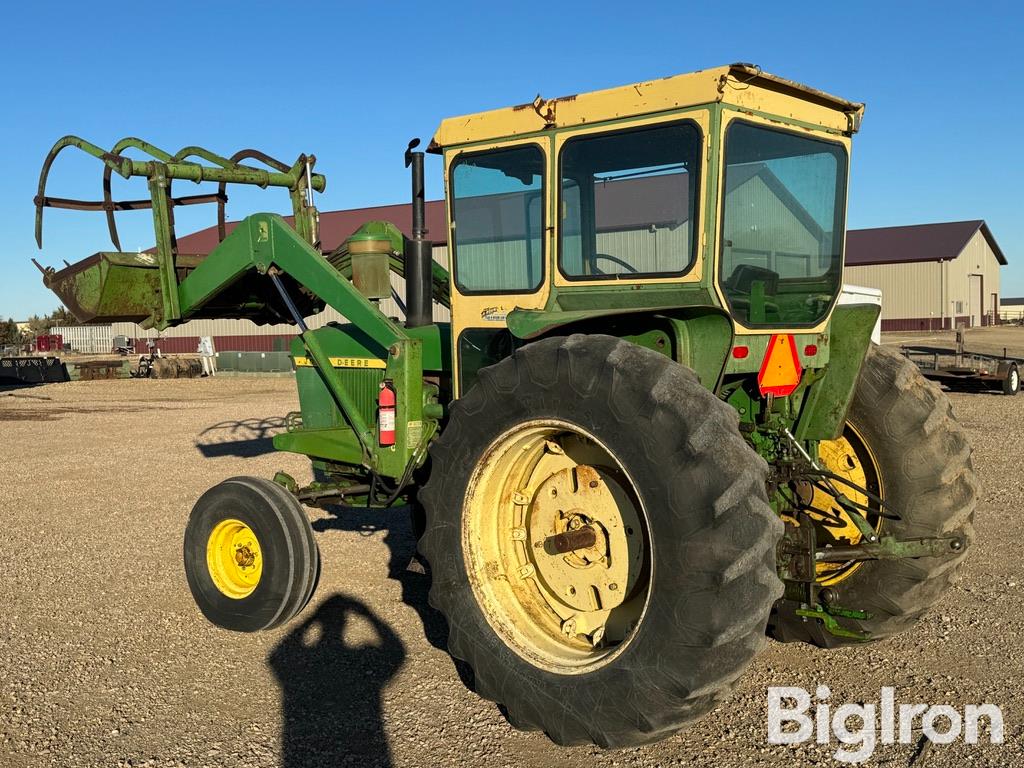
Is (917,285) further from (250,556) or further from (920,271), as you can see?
(250,556)

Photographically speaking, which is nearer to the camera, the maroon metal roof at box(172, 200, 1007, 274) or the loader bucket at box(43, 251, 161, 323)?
the loader bucket at box(43, 251, 161, 323)

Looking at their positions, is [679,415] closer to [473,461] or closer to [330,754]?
[473,461]

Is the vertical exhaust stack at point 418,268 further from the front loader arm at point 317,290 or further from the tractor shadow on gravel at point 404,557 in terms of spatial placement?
the tractor shadow on gravel at point 404,557

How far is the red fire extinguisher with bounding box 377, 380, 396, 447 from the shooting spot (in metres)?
5.52

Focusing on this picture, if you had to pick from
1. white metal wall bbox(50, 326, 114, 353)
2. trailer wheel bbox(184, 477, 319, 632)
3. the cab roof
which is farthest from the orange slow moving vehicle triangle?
white metal wall bbox(50, 326, 114, 353)

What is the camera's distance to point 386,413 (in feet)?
18.1

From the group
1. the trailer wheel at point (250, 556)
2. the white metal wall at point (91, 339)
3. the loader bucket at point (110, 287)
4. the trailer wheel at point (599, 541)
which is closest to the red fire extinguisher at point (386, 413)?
the trailer wheel at point (250, 556)

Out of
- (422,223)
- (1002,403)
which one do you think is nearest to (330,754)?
(422,223)

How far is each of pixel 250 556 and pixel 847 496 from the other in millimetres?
3654

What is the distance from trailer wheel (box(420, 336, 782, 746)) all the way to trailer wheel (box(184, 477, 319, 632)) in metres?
1.44

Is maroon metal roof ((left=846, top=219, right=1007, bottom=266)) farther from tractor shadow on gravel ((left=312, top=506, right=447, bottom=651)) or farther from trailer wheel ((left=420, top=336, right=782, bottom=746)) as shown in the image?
trailer wheel ((left=420, top=336, right=782, bottom=746))

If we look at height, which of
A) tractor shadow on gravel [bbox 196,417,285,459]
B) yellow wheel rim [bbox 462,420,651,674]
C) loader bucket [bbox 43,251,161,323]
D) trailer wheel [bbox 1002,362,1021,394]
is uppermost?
loader bucket [bbox 43,251,161,323]

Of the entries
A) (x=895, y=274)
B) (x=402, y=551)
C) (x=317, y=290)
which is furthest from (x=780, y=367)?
(x=895, y=274)

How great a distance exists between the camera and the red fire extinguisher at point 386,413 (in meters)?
5.52
